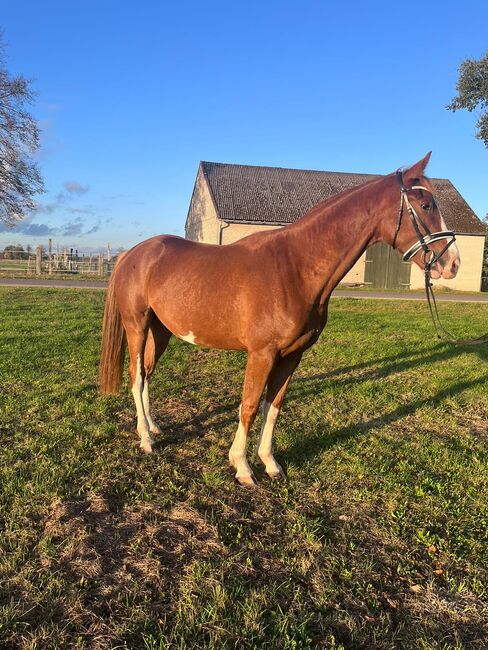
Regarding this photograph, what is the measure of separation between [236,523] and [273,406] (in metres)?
1.12

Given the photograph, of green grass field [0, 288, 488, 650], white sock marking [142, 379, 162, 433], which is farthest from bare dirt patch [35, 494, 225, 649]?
white sock marking [142, 379, 162, 433]

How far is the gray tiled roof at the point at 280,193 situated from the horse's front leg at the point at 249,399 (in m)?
22.9

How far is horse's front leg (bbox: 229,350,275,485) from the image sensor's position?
3.45 m

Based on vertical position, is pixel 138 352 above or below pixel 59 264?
below

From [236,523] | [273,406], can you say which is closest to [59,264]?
[273,406]

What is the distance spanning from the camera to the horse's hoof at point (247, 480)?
3514 millimetres

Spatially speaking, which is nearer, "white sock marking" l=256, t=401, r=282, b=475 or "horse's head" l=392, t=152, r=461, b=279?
"horse's head" l=392, t=152, r=461, b=279

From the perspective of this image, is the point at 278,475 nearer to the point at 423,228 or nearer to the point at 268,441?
the point at 268,441

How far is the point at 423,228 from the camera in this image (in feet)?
10.4

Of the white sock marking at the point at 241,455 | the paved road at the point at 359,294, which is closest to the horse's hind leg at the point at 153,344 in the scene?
the white sock marking at the point at 241,455

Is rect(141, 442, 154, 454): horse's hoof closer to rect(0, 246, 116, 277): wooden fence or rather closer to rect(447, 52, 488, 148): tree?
rect(447, 52, 488, 148): tree

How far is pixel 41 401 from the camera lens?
16.9 feet

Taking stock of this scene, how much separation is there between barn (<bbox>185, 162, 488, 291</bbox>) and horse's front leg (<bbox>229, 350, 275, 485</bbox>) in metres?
22.3

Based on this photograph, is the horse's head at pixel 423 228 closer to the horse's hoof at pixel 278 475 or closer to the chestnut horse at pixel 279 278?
the chestnut horse at pixel 279 278
